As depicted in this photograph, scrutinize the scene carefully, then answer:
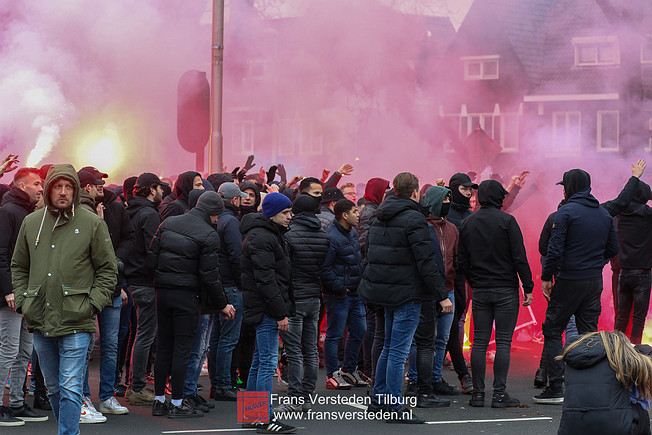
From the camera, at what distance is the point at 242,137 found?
17.4m

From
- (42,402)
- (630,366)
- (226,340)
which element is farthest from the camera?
(226,340)

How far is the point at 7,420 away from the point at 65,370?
1690mm

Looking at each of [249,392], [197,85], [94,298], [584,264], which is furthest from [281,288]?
[197,85]

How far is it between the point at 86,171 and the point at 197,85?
350 inches

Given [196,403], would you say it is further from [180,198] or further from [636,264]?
[636,264]

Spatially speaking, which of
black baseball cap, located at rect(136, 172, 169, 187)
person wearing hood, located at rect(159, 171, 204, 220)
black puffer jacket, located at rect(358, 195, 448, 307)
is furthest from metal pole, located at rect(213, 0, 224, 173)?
black puffer jacket, located at rect(358, 195, 448, 307)

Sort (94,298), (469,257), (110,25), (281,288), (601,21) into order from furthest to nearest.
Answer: (110,25), (601,21), (469,257), (281,288), (94,298)

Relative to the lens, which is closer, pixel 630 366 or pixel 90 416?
pixel 630 366

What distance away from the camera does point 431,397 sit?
730cm

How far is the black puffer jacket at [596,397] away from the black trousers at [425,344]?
11.8 feet

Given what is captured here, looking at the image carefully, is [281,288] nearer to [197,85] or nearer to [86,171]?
[86,171]

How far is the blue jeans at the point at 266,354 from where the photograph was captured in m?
6.38

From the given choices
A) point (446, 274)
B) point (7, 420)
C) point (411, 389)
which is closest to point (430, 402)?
point (411, 389)

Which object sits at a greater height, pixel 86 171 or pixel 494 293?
pixel 86 171
